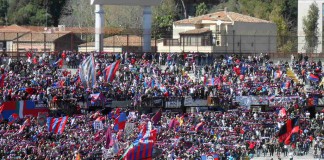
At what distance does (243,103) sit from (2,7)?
2108 inches

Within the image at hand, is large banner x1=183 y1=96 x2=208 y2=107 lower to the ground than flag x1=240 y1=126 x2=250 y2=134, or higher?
higher

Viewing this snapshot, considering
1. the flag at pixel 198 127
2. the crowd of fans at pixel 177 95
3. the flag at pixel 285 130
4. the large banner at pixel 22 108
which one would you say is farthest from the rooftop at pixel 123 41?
the flag at pixel 285 130

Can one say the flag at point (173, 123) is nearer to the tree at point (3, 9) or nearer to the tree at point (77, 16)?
the tree at point (77, 16)

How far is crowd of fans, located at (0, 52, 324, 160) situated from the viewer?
59031mm

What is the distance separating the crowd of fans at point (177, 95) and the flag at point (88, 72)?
721 mm

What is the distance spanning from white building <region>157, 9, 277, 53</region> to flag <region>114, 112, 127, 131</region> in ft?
65.9

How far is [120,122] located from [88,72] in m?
6.44

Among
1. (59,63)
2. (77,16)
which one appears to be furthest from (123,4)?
(77,16)

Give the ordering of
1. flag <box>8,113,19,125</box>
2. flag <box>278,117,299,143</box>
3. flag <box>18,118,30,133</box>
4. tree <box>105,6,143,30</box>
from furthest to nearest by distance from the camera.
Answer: tree <box>105,6,143,30</box> < flag <box>8,113,19,125</box> < flag <box>278,117,299,143</box> < flag <box>18,118,30,133</box>

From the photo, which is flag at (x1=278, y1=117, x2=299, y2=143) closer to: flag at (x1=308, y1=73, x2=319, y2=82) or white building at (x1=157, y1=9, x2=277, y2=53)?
flag at (x1=308, y1=73, x2=319, y2=82)

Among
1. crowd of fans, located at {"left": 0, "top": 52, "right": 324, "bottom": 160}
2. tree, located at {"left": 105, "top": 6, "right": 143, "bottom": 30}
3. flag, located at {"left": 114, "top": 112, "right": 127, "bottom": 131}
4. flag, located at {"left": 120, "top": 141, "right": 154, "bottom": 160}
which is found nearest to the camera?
flag, located at {"left": 120, "top": 141, "right": 154, "bottom": 160}

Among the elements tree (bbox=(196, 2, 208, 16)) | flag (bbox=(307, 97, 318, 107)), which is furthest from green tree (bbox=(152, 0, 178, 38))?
flag (bbox=(307, 97, 318, 107))

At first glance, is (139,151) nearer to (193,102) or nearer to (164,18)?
(193,102)

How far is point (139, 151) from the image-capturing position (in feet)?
170
